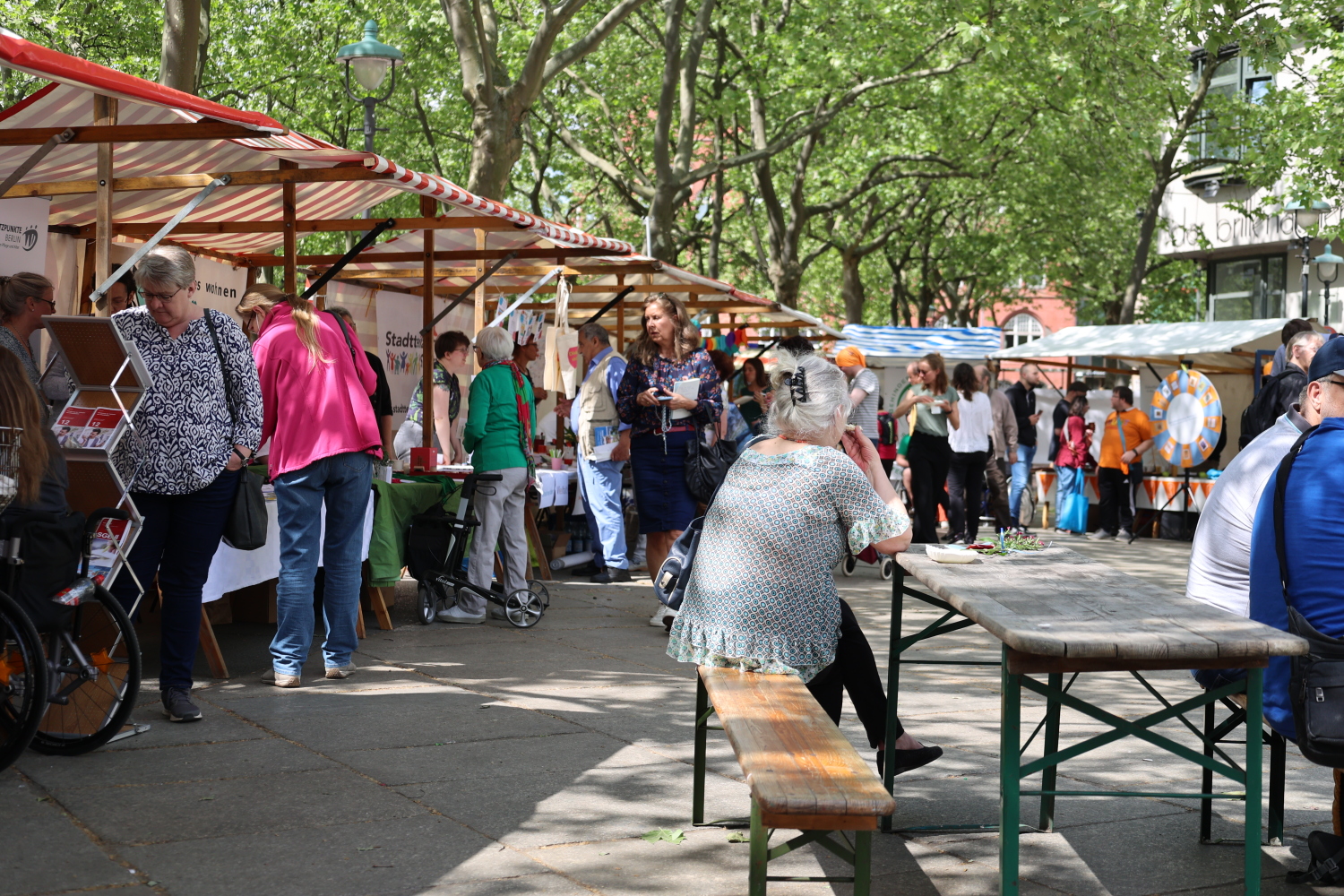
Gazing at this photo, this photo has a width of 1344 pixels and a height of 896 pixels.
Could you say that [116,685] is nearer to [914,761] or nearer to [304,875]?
[304,875]

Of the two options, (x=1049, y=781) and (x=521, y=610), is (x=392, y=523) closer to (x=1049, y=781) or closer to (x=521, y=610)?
(x=521, y=610)

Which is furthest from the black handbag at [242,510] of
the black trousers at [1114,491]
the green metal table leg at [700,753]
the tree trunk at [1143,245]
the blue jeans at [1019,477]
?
the tree trunk at [1143,245]

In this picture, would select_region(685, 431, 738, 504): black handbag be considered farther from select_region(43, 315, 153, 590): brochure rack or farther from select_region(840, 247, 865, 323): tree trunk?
select_region(840, 247, 865, 323): tree trunk

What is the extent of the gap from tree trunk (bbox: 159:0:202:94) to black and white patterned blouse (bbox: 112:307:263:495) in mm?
5365

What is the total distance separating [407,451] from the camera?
400 inches

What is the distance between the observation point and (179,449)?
538 cm

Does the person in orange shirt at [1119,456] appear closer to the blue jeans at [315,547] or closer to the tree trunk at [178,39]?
the tree trunk at [178,39]

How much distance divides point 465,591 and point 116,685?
139 inches

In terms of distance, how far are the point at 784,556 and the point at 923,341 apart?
2261 centimetres

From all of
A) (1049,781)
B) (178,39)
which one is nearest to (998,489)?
(178,39)

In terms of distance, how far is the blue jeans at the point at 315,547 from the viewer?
6.14 m

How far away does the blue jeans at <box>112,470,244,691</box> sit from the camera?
17.9 feet

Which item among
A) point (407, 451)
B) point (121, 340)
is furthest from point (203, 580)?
point (407, 451)

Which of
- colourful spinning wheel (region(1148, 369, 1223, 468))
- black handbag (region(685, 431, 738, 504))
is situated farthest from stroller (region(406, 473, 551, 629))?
colourful spinning wheel (region(1148, 369, 1223, 468))
